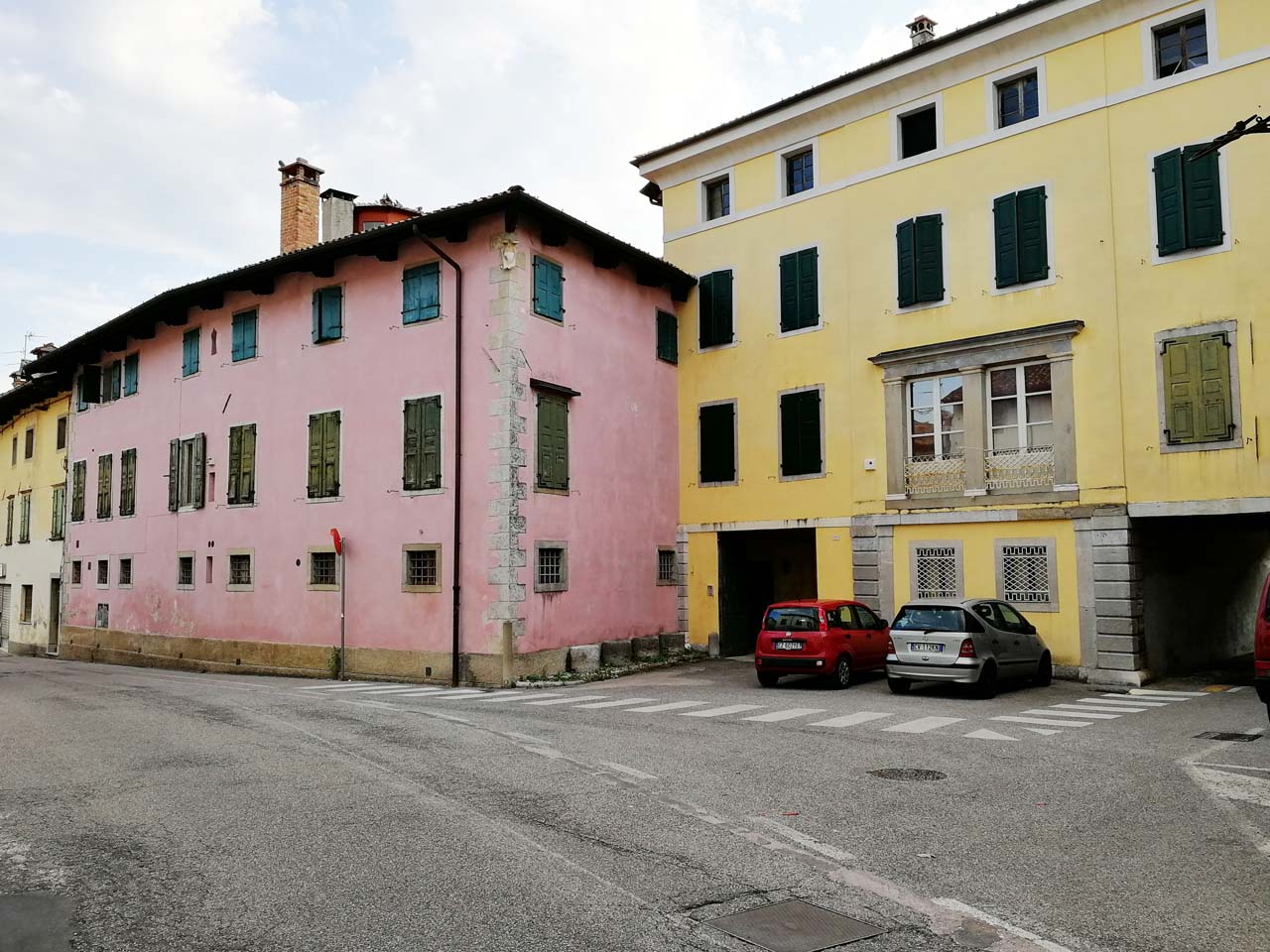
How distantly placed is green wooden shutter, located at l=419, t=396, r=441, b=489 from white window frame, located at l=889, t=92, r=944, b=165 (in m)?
10.4

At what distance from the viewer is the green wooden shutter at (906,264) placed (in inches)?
802

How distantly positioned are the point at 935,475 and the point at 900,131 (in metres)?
7.32

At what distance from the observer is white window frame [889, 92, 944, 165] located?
20.2 metres

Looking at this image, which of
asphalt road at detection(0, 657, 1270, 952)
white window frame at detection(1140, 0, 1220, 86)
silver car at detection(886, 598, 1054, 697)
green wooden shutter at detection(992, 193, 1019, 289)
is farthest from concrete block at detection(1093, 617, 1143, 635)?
white window frame at detection(1140, 0, 1220, 86)

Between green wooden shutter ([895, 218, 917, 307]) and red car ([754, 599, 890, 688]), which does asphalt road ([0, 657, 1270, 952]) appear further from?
green wooden shutter ([895, 218, 917, 307])

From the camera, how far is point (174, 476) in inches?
1053

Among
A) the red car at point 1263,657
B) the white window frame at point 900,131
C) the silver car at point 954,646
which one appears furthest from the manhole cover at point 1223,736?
the white window frame at point 900,131

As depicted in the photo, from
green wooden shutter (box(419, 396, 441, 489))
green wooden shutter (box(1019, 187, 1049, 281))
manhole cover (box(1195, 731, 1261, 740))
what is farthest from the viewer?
green wooden shutter (box(419, 396, 441, 489))

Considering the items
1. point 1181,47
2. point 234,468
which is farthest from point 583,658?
point 1181,47

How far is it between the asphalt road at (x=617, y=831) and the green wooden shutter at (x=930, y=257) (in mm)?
9836

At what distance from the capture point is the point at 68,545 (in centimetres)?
3225

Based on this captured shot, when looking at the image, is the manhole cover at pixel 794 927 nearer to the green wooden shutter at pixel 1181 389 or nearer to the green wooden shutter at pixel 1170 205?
the green wooden shutter at pixel 1181 389

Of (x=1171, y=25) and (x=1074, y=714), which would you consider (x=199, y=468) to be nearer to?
(x=1074, y=714)

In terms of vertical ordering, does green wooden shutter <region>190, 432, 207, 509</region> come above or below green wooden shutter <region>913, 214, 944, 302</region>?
below
